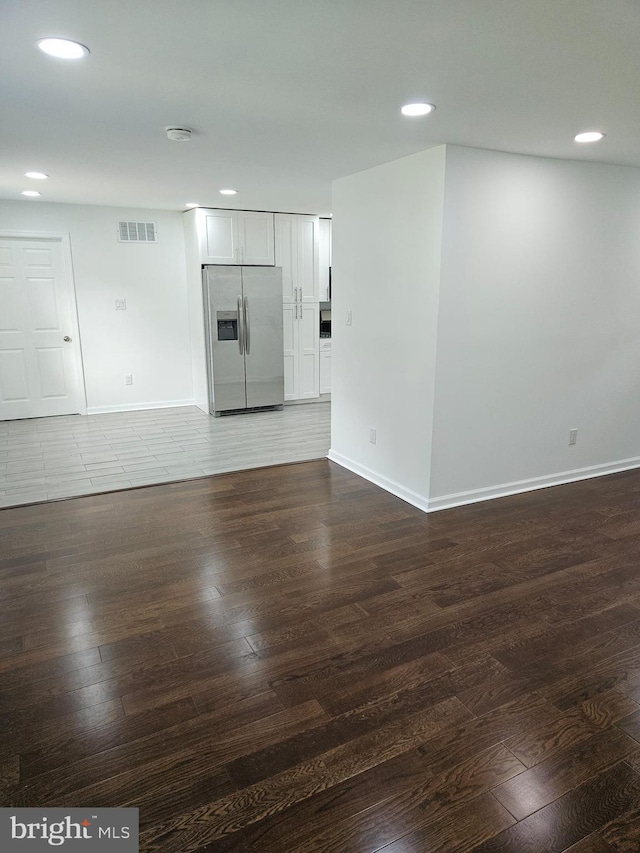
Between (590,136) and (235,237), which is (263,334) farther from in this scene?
(590,136)

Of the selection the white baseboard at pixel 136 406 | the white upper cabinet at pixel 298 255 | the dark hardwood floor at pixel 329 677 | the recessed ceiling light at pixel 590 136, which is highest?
the recessed ceiling light at pixel 590 136

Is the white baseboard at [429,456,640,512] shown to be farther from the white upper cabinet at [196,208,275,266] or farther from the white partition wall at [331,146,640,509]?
the white upper cabinet at [196,208,275,266]

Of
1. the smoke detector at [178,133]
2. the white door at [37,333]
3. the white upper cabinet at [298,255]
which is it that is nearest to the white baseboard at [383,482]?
the smoke detector at [178,133]

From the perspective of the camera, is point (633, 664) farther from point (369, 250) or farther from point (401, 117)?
point (369, 250)

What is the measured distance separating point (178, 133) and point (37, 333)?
13.5ft

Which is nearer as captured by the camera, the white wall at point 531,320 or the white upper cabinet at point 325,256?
the white wall at point 531,320

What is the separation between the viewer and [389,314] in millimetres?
3918

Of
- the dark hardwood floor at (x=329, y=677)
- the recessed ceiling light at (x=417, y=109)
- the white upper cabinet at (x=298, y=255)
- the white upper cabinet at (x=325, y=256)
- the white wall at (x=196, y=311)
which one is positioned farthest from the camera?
the white upper cabinet at (x=325, y=256)

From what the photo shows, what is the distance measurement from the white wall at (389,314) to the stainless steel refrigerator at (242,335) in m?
2.18

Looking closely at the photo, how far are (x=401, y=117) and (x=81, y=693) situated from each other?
289cm

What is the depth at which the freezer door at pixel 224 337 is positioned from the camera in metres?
6.24

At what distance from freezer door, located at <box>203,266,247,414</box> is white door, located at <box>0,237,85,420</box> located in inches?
61.3

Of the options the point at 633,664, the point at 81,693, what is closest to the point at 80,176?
the point at 81,693

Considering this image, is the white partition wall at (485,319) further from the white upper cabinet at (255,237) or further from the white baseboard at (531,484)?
the white upper cabinet at (255,237)
